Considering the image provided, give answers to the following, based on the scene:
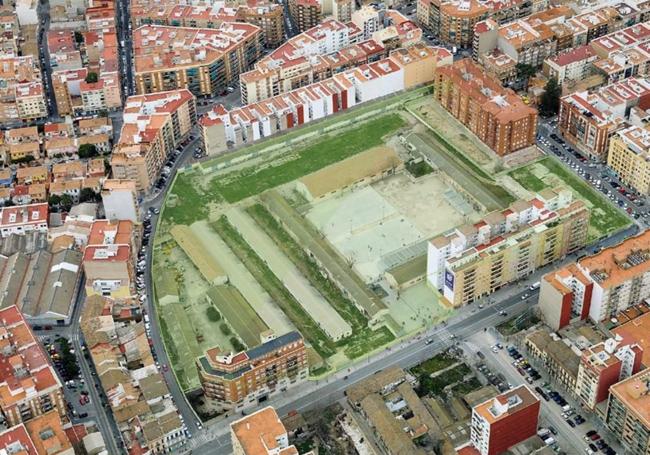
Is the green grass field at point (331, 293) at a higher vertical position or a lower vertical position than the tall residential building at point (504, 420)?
lower

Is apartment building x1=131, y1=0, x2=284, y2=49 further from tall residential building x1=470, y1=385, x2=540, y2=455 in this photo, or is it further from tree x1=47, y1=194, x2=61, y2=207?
tall residential building x1=470, y1=385, x2=540, y2=455

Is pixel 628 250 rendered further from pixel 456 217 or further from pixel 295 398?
pixel 295 398

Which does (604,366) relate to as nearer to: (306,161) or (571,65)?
(306,161)

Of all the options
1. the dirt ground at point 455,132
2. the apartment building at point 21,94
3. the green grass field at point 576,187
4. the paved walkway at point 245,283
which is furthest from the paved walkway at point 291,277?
the apartment building at point 21,94

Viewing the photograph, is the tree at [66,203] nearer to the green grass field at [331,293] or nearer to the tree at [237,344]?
the green grass field at [331,293]

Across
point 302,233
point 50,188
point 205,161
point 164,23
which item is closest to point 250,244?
point 302,233

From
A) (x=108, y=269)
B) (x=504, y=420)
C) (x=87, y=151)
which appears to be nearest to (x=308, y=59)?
(x=87, y=151)

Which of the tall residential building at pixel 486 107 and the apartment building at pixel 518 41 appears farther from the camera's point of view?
the apartment building at pixel 518 41
